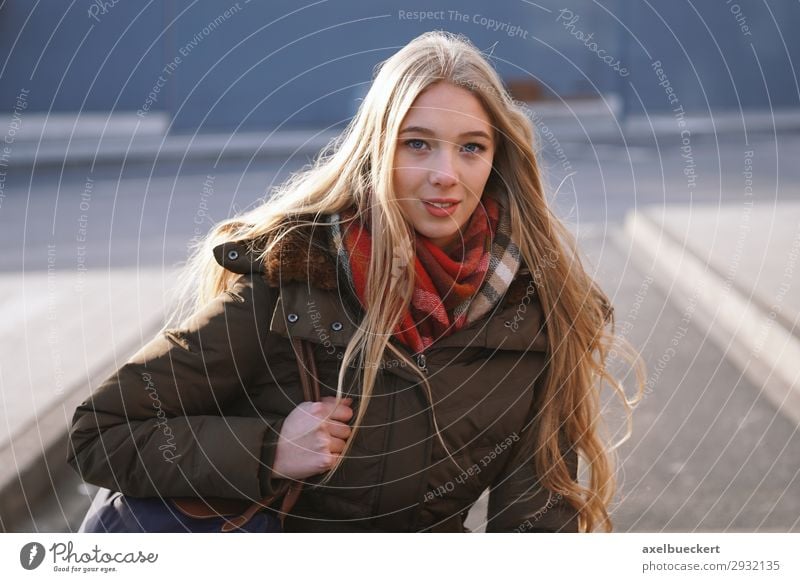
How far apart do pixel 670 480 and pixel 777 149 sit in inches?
307

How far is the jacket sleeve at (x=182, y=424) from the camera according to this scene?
2.34m

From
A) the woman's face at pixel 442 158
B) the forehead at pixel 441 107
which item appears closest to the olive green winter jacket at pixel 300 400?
the woman's face at pixel 442 158

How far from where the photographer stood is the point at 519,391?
2.56m

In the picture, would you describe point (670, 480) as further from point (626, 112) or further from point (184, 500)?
point (626, 112)

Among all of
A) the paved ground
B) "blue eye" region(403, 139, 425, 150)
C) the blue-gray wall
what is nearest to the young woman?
"blue eye" region(403, 139, 425, 150)

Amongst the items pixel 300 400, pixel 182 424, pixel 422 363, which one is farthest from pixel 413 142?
pixel 182 424

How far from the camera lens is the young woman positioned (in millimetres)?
2375

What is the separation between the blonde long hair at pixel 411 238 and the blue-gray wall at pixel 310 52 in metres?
6.11

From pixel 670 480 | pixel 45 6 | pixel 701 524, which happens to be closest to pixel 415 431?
pixel 701 524

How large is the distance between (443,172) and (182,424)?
754 mm

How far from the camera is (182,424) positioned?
2367 millimetres
